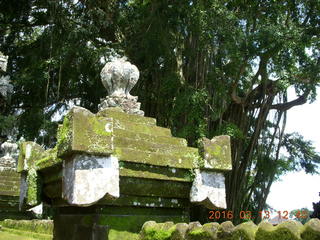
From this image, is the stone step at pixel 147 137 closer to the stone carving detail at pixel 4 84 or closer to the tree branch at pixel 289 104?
the stone carving detail at pixel 4 84

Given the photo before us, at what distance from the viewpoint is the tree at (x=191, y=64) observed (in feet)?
25.6

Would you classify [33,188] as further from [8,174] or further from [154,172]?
[8,174]

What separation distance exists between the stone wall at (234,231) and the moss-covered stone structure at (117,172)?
302 mm

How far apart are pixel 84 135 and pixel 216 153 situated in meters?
1.02

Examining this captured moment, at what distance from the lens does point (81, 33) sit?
31.3 ft

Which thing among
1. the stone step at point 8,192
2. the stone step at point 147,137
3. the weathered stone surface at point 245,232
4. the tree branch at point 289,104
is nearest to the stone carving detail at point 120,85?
the stone step at point 147,137

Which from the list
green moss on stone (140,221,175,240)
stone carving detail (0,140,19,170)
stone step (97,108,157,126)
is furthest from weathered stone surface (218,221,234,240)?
stone carving detail (0,140,19,170)

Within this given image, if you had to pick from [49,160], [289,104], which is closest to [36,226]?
[49,160]

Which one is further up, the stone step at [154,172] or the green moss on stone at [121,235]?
the stone step at [154,172]

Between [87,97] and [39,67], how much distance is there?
1.74 meters

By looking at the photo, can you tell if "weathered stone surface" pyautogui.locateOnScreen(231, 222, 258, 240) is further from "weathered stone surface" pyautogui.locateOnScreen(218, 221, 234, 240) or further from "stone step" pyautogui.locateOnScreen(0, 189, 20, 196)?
"stone step" pyautogui.locateOnScreen(0, 189, 20, 196)

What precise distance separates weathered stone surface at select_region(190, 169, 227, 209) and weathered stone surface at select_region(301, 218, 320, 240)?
3.90ft

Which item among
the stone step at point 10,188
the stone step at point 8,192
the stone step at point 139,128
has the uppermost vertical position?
the stone step at point 139,128

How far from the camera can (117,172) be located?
8.07ft
